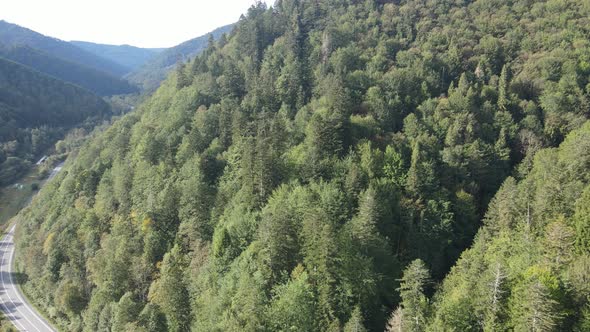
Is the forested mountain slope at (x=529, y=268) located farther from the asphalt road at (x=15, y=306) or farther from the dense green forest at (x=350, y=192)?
the asphalt road at (x=15, y=306)

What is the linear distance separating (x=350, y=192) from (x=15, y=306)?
72.7 meters

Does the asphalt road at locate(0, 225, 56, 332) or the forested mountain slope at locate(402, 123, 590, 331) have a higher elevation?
the forested mountain slope at locate(402, 123, 590, 331)

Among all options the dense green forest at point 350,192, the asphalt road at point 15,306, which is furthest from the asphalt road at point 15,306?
the dense green forest at point 350,192

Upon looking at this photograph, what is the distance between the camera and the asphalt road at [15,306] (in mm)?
75750

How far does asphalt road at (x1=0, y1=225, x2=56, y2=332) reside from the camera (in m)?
75.8

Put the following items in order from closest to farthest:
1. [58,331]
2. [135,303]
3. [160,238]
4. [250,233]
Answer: [250,233] → [135,303] → [160,238] → [58,331]

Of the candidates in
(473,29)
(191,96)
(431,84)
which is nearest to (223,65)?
(191,96)

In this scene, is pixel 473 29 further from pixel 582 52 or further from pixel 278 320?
pixel 278 320

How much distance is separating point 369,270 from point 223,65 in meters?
90.1

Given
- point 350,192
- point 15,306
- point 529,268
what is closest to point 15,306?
point 15,306

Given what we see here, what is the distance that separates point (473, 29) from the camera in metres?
115

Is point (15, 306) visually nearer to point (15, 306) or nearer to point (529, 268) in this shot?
point (15, 306)

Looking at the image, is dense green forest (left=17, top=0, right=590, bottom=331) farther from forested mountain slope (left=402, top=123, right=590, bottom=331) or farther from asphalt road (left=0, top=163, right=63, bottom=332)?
asphalt road (left=0, top=163, right=63, bottom=332)

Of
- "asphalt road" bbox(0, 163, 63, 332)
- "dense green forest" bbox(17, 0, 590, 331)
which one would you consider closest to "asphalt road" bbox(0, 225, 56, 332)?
"asphalt road" bbox(0, 163, 63, 332)
